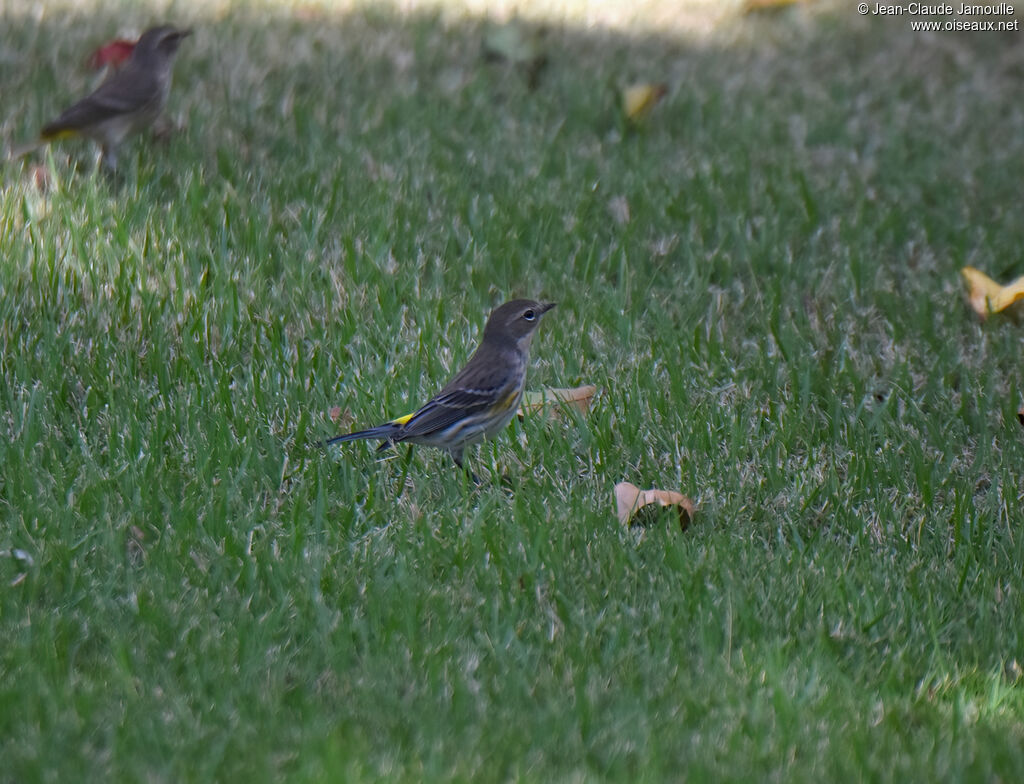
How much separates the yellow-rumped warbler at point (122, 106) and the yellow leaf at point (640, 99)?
2706 mm

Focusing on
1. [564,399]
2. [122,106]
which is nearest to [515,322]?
[564,399]

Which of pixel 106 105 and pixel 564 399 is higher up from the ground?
pixel 106 105

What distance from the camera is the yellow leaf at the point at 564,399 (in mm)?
5348

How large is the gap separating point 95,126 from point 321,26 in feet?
9.25

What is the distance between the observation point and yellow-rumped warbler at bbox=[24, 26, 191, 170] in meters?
6.51

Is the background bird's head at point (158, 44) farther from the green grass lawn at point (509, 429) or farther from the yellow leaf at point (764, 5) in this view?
the yellow leaf at point (764, 5)

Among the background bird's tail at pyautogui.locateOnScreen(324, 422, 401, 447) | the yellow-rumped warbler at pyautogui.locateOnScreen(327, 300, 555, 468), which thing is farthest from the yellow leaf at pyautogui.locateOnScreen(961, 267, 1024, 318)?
the background bird's tail at pyautogui.locateOnScreen(324, 422, 401, 447)

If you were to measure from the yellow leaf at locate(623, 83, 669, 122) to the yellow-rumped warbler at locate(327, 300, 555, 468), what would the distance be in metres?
2.91

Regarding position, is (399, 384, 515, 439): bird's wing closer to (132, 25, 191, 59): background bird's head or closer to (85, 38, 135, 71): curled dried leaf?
(132, 25, 191, 59): background bird's head

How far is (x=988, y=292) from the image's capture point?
6.23 meters

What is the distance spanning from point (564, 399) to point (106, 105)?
291 cm

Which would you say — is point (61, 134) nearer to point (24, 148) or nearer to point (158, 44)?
point (24, 148)

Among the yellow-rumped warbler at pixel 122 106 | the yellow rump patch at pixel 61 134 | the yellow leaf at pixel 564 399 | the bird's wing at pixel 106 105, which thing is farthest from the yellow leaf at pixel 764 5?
the yellow leaf at pixel 564 399

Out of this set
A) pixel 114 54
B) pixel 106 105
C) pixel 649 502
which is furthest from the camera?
pixel 114 54
